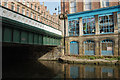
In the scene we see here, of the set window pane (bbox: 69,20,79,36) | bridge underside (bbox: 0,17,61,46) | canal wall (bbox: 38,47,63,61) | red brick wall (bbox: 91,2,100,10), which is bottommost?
canal wall (bbox: 38,47,63,61)

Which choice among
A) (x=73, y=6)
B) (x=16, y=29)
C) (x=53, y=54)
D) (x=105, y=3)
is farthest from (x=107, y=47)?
(x=16, y=29)

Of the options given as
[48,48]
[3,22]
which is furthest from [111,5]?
[3,22]

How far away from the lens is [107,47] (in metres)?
23.1

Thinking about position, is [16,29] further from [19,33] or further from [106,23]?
[106,23]

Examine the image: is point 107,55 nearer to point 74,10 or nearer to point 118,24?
point 118,24

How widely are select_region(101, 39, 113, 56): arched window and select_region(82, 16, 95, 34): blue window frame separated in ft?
12.5

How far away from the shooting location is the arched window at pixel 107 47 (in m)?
22.9

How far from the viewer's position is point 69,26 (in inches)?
1123

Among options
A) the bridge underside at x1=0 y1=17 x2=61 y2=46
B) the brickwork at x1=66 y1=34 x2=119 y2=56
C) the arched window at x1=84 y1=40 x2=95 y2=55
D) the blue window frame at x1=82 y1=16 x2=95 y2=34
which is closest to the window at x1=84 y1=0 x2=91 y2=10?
the blue window frame at x1=82 y1=16 x2=95 y2=34

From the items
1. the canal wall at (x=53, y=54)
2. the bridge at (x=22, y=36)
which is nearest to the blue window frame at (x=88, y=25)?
the bridge at (x=22, y=36)

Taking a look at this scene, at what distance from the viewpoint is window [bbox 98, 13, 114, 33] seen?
23641 mm

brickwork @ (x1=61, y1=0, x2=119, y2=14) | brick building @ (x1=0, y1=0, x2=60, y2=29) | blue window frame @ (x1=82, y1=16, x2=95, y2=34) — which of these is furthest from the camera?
brick building @ (x1=0, y1=0, x2=60, y2=29)

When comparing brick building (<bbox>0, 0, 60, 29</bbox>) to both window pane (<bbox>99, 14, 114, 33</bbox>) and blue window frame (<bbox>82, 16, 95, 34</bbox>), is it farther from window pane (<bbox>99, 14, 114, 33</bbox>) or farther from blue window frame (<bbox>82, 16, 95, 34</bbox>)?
window pane (<bbox>99, 14, 114, 33</bbox>)

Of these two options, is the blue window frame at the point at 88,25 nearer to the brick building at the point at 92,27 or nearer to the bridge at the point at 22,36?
the brick building at the point at 92,27
